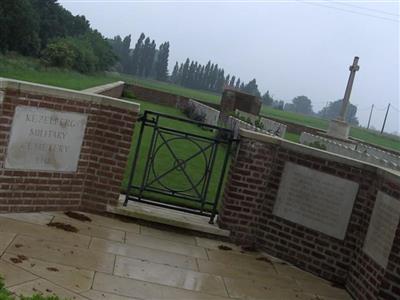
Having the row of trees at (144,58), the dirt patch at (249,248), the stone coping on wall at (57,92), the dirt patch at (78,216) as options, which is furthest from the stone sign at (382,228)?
the row of trees at (144,58)

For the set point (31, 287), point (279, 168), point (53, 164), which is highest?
point (279, 168)

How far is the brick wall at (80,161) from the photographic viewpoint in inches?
240

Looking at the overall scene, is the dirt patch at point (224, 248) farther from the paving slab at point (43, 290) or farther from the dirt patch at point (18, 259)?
the paving slab at point (43, 290)

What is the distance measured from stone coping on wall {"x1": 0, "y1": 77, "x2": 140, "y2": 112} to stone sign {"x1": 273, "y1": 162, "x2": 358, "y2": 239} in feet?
6.60

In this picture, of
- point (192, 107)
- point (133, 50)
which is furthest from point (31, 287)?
point (133, 50)

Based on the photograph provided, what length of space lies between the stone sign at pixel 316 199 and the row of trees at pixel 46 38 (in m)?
44.7

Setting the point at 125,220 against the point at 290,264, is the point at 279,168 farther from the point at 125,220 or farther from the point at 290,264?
the point at 125,220

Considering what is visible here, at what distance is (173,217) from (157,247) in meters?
0.89


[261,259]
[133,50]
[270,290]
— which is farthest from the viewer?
[133,50]

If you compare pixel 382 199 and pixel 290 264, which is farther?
pixel 290 264

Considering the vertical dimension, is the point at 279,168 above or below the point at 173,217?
above

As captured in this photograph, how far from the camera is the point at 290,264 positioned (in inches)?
269

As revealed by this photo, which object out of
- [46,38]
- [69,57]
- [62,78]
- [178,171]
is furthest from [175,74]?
[178,171]

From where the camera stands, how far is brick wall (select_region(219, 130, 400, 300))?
251 inches
